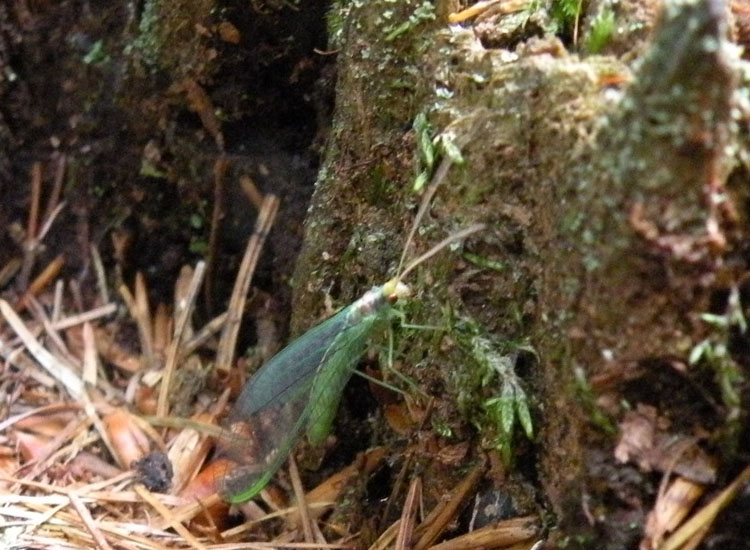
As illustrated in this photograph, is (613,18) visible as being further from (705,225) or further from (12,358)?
(12,358)

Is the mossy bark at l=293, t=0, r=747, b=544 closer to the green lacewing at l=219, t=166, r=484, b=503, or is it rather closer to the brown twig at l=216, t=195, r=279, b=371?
the green lacewing at l=219, t=166, r=484, b=503

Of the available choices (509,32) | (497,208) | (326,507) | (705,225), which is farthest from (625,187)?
(326,507)

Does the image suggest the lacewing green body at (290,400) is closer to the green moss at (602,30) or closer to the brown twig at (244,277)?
the brown twig at (244,277)

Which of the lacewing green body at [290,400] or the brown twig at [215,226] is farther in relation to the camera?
the brown twig at [215,226]

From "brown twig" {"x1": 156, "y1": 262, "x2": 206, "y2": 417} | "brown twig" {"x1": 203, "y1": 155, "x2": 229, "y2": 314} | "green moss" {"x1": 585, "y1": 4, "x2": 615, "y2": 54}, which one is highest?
"green moss" {"x1": 585, "y1": 4, "x2": 615, "y2": 54}

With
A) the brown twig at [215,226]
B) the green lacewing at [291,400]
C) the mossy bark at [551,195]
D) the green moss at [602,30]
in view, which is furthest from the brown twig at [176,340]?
the green moss at [602,30]

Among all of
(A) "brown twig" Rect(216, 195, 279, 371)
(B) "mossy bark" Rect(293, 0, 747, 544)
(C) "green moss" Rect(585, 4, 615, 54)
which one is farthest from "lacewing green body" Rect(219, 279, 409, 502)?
(C) "green moss" Rect(585, 4, 615, 54)

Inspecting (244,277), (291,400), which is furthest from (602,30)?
(244,277)

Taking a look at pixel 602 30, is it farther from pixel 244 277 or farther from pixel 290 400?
pixel 244 277
